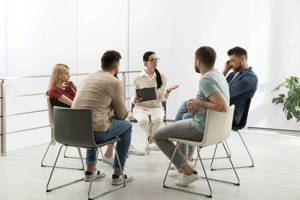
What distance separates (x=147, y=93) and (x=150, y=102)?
0.30m

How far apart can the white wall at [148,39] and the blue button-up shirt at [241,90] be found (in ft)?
8.42

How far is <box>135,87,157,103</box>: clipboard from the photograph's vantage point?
395cm

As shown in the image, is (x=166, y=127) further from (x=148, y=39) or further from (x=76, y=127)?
(x=148, y=39)

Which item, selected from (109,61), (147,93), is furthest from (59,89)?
(147,93)

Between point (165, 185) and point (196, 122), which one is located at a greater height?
point (196, 122)

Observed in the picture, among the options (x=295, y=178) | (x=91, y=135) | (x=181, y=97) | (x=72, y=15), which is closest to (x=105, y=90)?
(x=91, y=135)

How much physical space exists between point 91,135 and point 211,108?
928 mm

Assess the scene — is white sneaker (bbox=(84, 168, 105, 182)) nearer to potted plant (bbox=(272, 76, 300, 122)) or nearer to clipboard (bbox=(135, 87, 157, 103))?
clipboard (bbox=(135, 87, 157, 103))

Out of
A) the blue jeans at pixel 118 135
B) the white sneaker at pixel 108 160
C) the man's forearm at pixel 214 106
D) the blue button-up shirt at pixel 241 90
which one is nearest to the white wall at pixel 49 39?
the white sneaker at pixel 108 160

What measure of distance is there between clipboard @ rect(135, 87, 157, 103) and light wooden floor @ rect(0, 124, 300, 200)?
0.68m

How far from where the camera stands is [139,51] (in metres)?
7.15

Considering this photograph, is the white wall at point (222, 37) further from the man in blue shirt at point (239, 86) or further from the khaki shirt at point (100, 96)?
the khaki shirt at point (100, 96)

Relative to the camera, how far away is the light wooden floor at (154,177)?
9.49 feet

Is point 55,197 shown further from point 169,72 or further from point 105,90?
point 169,72
